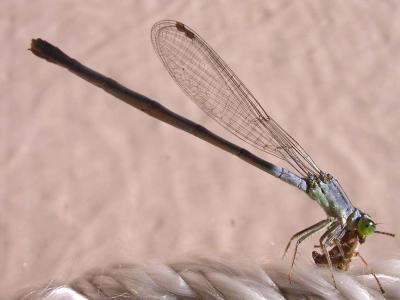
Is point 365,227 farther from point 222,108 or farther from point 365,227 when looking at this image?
point 222,108

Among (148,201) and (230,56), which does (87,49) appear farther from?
(148,201)

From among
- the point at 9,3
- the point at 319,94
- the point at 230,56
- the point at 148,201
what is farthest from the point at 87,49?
the point at 319,94

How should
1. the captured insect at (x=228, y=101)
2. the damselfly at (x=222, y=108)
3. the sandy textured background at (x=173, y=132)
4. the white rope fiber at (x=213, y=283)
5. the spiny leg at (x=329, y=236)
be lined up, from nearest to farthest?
the white rope fiber at (x=213, y=283), the spiny leg at (x=329, y=236), the damselfly at (x=222, y=108), the captured insect at (x=228, y=101), the sandy textured background at (x=173, y=132)

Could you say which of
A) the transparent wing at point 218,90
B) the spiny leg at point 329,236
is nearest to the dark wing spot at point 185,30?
A: the transparent wing at point 218,90

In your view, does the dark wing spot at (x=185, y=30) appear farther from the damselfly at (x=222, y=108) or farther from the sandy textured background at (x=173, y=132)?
the sandy textured background at (x=173, y=132)

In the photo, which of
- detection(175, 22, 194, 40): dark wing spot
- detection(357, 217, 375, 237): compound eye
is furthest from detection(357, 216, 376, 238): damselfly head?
detection(175, 22, 194, 40): dark wing spot
